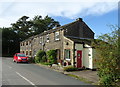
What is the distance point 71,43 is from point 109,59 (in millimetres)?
12030

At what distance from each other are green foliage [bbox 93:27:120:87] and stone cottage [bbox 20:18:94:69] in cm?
830

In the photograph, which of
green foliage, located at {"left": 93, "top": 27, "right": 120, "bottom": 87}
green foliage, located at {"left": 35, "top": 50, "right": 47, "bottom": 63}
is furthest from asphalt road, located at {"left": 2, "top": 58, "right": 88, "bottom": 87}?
green foliage, located at {"left": 35, "top": 50, "right": 47, "bottom": 63}

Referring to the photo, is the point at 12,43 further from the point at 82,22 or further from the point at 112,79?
the point at 112,79

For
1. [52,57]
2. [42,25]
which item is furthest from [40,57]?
[42,25]

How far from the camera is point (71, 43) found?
21359mm

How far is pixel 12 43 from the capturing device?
57.8 metres

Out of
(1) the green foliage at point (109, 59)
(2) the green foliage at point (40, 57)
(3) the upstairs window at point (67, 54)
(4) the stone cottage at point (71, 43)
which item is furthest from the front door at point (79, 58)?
(1) the green foliage at point (109, 59)

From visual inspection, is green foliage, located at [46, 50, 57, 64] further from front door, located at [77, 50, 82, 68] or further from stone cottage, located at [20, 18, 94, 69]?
front door, located at [77, 50, 82, 68]

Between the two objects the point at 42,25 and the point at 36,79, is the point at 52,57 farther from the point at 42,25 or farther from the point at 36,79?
the point at 42,25

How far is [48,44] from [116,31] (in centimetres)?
1988

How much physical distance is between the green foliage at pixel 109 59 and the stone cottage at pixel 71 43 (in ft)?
27.2

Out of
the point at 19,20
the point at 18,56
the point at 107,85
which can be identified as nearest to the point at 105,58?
the point at 107,85

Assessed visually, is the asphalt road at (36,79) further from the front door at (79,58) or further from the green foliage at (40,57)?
the green foliage at (40,57)

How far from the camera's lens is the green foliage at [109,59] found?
9352 millimetres
